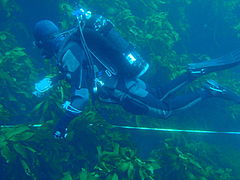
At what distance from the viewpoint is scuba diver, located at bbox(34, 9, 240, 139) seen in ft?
16.4

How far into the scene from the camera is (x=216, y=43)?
12.2 m

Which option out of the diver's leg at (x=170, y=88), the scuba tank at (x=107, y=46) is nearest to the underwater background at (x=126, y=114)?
the scuba tank at (x=107, y=46)

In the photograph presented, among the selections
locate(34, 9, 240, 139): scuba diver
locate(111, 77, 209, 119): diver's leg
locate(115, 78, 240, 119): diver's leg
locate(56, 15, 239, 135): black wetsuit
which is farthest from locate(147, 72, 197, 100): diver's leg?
locate(111, 77, 209, 119): diver's leg

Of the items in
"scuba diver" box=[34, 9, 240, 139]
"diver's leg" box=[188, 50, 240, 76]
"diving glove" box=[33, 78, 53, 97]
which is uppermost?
"diver's leg" box=[188, 50, 240, 76]

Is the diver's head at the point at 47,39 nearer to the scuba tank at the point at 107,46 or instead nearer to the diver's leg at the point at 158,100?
the scuba tank at the point at 107,46

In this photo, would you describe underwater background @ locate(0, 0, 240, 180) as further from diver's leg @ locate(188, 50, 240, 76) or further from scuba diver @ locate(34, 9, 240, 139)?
diver's leg @ locate(188, 50, 240, 76)

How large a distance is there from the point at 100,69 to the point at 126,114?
2.37 meters

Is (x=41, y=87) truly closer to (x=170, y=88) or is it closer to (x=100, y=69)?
(x=100, y=69)

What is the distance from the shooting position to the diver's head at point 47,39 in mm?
5305

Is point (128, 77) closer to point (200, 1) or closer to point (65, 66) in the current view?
point (65, 66)

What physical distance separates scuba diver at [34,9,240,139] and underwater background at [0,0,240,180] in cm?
77

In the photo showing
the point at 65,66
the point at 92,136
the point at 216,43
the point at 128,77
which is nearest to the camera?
the point at 65,66

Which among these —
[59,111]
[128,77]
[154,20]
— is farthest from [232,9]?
[59,111]

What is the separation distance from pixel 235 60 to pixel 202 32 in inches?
243
